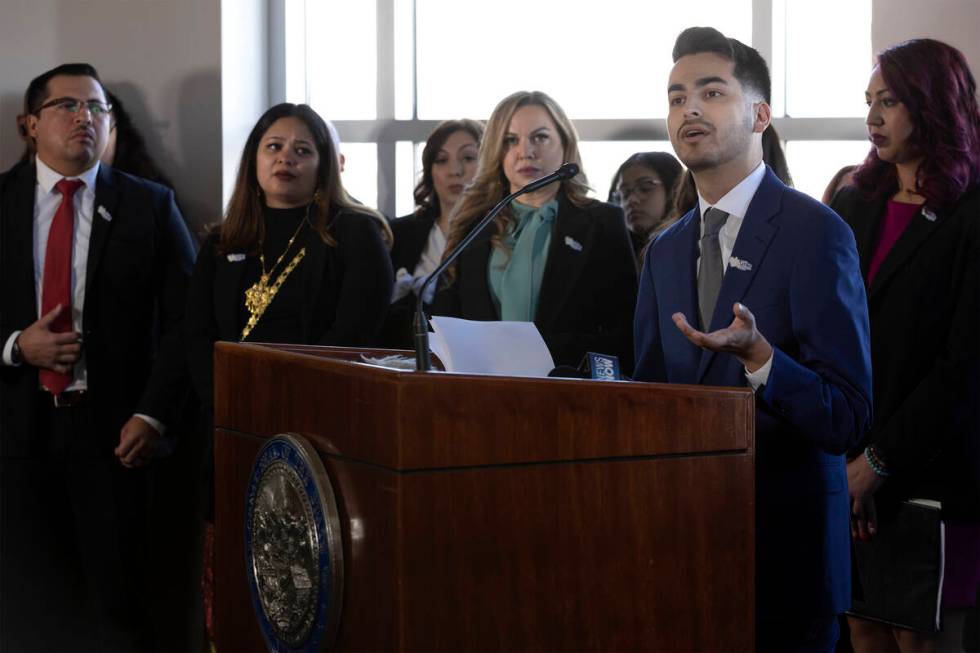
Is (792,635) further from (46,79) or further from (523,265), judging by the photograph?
(46,79)

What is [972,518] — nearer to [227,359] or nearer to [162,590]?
[227,359]

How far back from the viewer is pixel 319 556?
159cm

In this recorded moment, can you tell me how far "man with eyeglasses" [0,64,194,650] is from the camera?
12.2 feet

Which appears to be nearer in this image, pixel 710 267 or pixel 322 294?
pixel 710 267

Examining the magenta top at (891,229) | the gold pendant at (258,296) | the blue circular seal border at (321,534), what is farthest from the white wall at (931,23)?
the blue circular seal border at (321,534)

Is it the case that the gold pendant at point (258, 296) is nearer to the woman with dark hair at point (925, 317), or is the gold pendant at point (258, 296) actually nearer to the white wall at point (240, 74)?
the white wall at point (240, 74)

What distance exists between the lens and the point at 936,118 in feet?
9.55

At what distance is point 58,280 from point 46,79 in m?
0.67

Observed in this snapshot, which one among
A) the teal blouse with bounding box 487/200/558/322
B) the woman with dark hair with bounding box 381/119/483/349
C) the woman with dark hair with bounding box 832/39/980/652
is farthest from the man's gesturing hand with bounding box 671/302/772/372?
the woman with dark hair with bounding box 381/119/483/349

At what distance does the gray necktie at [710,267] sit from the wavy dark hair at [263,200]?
1.49 meters

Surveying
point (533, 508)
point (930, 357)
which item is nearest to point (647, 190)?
point (930, 357)

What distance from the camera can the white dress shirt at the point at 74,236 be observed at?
3744mm

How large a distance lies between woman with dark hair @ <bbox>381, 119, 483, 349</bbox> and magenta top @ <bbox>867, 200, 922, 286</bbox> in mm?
1454

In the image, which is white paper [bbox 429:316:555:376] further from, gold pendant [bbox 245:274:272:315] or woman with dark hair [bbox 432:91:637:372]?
gold pendant [bbox 245:274:272:315]
